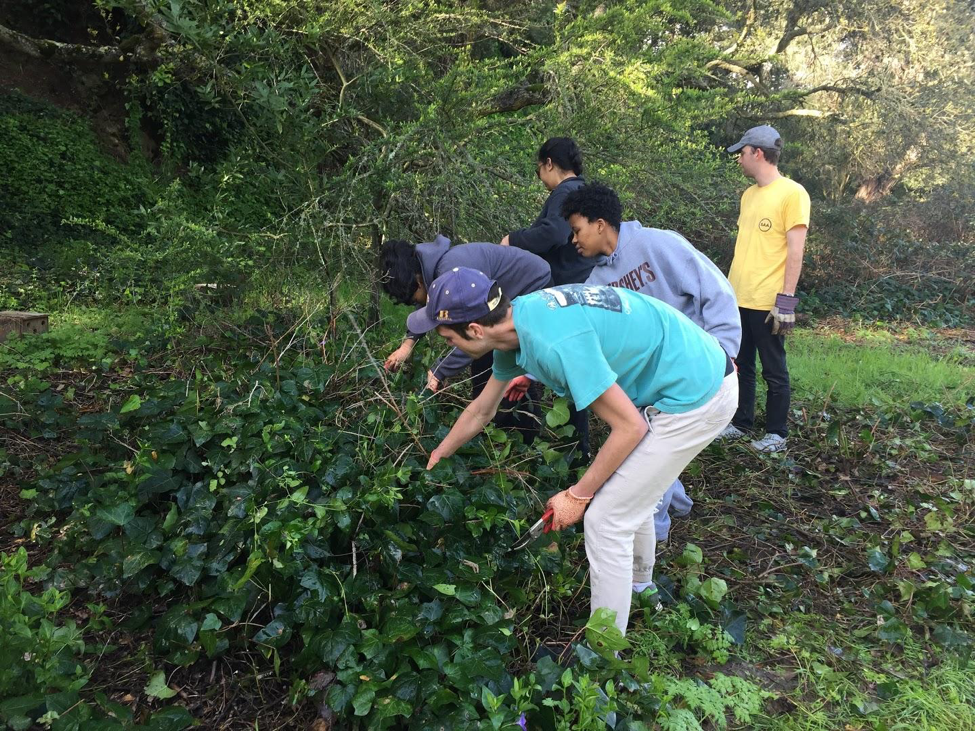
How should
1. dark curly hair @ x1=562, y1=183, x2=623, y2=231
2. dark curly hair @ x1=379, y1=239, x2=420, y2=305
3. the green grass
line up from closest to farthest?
dark curly hair @ x1=562, y1=183, x2=623, y2=231
dark curly hair @ x1=379, y1=239, x2=420, y2=305
the green grass

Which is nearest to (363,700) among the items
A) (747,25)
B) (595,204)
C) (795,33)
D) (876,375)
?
(595,204)

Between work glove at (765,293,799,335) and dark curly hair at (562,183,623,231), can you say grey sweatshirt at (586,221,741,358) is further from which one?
work glove at (765,293,799,335)

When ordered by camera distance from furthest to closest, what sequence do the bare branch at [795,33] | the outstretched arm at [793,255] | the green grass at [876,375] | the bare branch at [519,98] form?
the bare branch at [795,33] → the bare branch at [519,98] → the green grass at [876,375] → the outstretched arm at [793,255]

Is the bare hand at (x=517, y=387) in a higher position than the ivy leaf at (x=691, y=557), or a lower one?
higher

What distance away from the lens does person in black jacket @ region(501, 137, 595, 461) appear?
335cm

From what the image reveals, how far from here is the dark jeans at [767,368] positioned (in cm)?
407

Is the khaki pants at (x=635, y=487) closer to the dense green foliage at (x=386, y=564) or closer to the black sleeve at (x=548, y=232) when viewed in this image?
the dense green foliage at (x=386, y=564)

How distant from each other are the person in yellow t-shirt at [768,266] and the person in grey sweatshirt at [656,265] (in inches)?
50.7

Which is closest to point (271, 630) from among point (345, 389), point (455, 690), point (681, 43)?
point (455, 690)

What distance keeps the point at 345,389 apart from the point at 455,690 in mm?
1710

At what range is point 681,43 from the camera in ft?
15.1

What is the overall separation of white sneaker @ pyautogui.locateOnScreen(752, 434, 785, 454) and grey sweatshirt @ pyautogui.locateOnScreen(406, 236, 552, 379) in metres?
1.86

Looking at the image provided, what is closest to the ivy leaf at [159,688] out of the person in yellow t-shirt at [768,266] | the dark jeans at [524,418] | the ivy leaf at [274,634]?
the ivy leaf at [274,634]

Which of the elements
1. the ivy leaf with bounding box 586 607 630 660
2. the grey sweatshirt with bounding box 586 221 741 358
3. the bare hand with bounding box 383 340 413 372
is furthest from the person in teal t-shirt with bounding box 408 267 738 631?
the bare hand with bounding box 383 340 413 372
